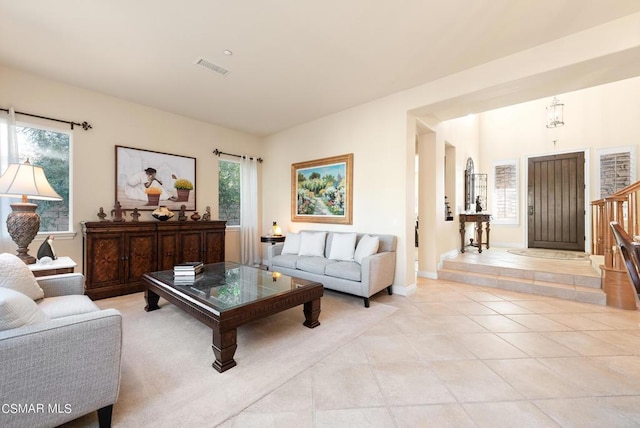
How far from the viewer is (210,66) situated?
3135mm

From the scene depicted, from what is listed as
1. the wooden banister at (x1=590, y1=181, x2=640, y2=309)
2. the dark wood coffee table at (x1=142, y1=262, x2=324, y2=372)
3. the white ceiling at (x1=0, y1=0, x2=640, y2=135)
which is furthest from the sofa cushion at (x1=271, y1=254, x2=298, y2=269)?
the wooden banister at (x1=590, y1=181, x2=640, y2=309)

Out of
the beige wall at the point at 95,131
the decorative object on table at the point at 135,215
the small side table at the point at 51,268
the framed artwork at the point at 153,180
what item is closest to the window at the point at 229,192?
the beige wall at the point at 95,131

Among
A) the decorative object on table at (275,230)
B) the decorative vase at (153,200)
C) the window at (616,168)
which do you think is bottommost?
the decorative object on table at (275,230)

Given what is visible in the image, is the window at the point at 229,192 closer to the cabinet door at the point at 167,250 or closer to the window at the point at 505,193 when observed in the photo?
the cabinet door at the point at 167,250

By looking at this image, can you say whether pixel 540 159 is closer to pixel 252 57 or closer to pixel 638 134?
pixel 638 134

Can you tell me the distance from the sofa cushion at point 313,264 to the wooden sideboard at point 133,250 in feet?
5.69

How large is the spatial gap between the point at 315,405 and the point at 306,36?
10.1 ft

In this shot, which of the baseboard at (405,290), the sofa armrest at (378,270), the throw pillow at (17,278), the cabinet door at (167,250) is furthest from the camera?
the cabinet door at (167,250)

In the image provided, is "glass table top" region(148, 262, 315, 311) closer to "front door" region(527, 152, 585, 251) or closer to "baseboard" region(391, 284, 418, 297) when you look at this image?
"baseboard" region(391, 284, 418, 297)

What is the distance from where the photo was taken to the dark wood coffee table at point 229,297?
77.2 inches

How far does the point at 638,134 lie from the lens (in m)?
5.13

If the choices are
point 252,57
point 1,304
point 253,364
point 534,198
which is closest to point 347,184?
point 252,57

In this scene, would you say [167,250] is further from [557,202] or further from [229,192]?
[557,202]

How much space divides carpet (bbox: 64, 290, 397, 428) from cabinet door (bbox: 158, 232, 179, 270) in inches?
34.6
